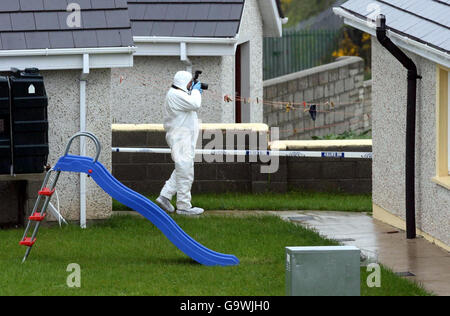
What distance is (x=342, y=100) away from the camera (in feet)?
84.3

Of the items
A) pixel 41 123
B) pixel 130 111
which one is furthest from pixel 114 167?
pixel 41 123

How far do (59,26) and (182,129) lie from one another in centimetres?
207

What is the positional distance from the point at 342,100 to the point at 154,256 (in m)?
15.1

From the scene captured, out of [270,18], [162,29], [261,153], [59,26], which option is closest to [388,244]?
[261,153]

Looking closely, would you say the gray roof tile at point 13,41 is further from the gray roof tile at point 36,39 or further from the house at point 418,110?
the house at point 418,110

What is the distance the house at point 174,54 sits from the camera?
17.1 m

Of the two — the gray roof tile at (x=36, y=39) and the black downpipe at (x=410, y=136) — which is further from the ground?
the gray roof tile at (x=36, y=39)

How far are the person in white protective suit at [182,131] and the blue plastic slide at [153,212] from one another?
11.0ft

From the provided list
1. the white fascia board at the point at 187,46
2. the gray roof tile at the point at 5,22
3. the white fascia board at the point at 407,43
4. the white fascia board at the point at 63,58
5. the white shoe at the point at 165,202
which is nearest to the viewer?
the white fascia board at the point at 407,43

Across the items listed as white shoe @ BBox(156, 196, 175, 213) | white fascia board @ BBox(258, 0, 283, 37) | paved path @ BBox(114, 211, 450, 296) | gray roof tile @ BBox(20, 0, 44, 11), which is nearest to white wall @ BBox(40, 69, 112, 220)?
gray roof tile @ BBox(20, 0, 44, 11)

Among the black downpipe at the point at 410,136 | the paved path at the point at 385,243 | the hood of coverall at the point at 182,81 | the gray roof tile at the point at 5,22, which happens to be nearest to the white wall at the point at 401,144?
the black downpipe at the point at 410,136

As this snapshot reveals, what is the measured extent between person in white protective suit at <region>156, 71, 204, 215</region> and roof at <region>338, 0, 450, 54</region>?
2220 mm

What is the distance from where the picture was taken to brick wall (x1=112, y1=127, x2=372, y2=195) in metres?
15.9
